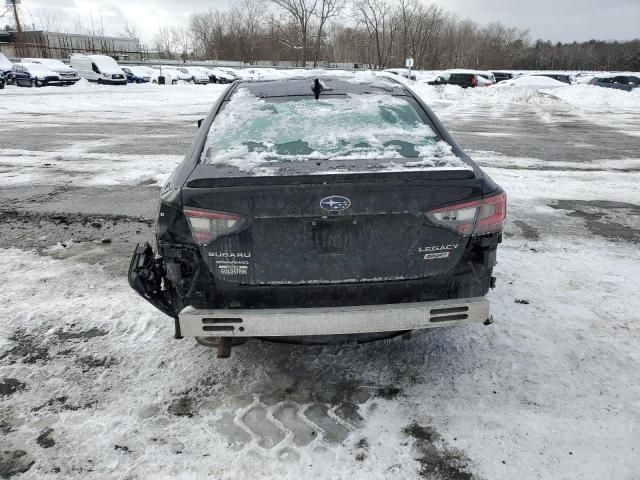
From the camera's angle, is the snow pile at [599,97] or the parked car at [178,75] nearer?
the snow pile at [599,97]

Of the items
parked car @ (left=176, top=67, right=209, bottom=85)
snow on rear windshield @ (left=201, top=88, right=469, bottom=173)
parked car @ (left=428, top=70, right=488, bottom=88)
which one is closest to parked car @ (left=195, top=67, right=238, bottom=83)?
parked car @ (left=176, top=67, right=209, bottom=85)

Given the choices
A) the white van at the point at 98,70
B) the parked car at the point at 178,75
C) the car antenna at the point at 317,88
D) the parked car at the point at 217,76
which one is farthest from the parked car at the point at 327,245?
the parked car at the point at 217,76

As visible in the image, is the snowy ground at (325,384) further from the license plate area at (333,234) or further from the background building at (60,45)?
the background building at (60,45)

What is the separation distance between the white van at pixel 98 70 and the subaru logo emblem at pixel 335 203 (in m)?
38.0

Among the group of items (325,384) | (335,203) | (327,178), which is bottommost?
(325,384)

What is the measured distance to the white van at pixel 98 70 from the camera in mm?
35281

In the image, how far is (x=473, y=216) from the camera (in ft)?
8.39

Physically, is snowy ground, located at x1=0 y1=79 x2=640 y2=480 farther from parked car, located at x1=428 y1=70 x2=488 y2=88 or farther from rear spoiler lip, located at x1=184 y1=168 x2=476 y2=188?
parked car, located at x1=428 y1=70 x2=488 y2=88

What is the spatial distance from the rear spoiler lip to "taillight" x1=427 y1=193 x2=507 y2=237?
0.16 meters

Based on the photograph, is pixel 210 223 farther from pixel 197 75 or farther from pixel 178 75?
pixel 197 75

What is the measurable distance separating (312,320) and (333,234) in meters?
0.45

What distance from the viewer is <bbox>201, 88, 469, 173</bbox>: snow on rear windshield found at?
2859 millimetres

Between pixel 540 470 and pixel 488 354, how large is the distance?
3.14ft

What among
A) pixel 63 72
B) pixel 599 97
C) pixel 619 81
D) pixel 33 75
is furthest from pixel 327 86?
pixel 619 81
